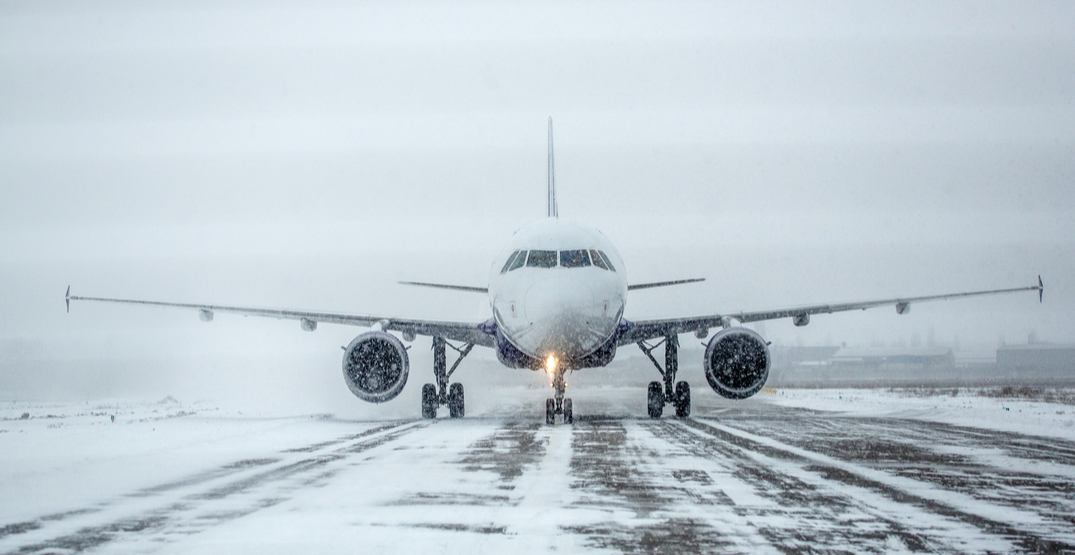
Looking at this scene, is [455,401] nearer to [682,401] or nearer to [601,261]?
[682,401]

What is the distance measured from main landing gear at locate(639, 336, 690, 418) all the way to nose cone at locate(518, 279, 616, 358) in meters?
4.13

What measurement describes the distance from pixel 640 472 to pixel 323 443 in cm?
636

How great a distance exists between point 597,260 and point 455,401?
21.4 feet

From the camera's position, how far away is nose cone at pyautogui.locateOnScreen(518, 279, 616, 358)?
15.6 meters

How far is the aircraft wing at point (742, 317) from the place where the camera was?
19.9 meters

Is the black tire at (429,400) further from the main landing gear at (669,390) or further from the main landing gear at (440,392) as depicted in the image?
the main landing gear at (669,390)

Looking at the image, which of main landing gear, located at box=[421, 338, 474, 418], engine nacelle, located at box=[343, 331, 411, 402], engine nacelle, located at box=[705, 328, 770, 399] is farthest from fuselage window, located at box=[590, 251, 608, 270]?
main landing gear, located at box=[421, 338, 474, 418]

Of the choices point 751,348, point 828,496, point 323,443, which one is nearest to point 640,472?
point 828,496

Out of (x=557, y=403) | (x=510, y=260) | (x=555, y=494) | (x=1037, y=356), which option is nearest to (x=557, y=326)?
(x=510, y=260)

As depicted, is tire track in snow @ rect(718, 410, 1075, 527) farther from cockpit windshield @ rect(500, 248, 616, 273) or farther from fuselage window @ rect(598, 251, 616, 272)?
cockpit windshield @ rect(500, 248, 616, 273)

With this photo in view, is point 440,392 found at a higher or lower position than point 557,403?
higher

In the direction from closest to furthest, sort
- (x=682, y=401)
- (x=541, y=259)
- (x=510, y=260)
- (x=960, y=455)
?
(x=960, y=455) → (x=541, y=259) → (x=510, y=260) → (x=682, y=401)

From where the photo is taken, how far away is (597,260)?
55.3ft

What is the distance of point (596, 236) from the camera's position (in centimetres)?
1802
